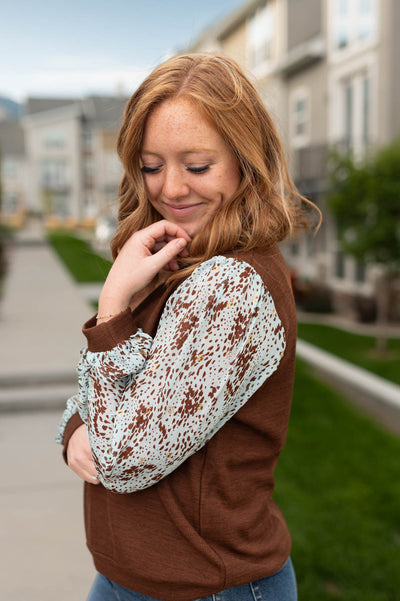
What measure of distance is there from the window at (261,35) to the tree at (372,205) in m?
9.96

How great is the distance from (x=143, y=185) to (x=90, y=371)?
413mm

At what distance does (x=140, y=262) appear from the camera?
1212 millimetres

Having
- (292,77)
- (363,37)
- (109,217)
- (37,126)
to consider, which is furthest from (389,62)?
(37,126)

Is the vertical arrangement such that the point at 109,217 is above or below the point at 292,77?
below

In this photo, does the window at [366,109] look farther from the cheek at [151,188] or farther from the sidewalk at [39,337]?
the cheek at [151,188]

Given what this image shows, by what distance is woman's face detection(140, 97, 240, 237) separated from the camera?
1187 mm

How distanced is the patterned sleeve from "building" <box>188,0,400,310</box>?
10570 millimetres

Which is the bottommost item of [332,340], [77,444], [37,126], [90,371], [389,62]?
[332,340]

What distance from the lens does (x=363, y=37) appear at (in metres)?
13.8

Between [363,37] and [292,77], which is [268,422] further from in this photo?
[292,77]

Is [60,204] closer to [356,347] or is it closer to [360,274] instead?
[360,274]

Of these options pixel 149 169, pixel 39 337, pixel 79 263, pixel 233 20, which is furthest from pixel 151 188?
pixel 233 20

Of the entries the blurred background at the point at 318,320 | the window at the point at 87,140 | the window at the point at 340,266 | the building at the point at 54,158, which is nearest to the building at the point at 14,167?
the building at the point at 54,158

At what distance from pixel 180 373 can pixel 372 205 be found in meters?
9.16
